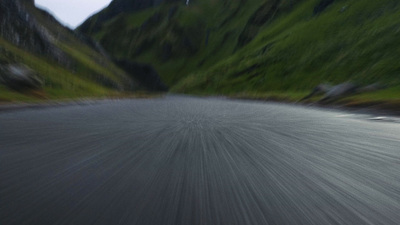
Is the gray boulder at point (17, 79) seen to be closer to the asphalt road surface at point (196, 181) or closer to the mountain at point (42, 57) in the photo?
the mountain at point (42, 57)

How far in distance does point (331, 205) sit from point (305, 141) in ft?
16.2

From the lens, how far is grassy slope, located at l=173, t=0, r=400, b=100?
44.8 m

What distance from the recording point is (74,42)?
A: 4269 inches

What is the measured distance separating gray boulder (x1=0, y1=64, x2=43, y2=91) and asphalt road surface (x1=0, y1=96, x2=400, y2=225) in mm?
24340

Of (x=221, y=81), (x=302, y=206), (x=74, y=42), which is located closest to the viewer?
(x=302, y=206)

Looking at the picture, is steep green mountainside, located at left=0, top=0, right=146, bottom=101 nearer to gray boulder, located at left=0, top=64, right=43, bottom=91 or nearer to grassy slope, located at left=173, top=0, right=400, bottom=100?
gray boulder, located at left=0, top=64, right=43, bottom=91

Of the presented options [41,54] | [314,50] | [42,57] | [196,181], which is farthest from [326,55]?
[196,181]

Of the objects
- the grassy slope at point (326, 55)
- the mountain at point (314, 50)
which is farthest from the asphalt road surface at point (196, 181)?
the mountain at point (314, 50)

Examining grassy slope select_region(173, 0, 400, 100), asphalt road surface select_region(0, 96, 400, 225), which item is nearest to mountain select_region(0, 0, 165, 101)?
asphalt road surface select_region(0, 96, 400, 225)

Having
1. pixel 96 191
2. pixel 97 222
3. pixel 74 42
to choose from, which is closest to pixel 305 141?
pixel 96 191

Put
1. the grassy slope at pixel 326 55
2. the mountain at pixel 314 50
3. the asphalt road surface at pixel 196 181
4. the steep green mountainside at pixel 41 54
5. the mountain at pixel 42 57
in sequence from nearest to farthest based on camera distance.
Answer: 1. the asphalt road surface at pixel 196 181
2. the mountain at pixel 42 57
3. the grassy slope at pixel 326 55
4. the mountain at pixel 314 50
5. the steep green mountainside at pixel 41 54

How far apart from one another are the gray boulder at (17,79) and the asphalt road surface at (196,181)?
2434cm

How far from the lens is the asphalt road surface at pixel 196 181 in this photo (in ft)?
11.5

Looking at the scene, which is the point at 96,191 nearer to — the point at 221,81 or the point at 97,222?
the point at 97,222
